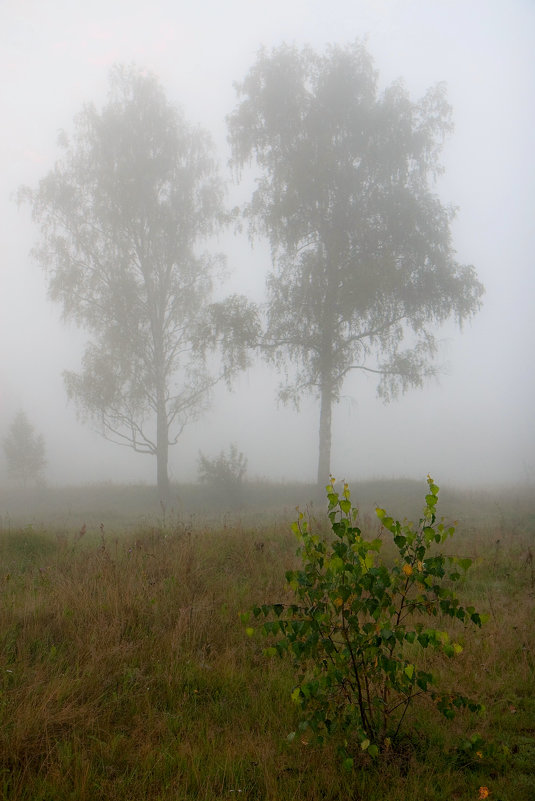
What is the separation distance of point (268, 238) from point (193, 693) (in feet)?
48.9

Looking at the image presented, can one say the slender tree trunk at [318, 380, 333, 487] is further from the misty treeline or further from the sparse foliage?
the sparse foliage

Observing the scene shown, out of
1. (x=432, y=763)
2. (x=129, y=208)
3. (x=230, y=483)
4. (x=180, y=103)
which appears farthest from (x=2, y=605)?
(x=180, y=103)

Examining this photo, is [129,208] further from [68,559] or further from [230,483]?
[68,559]

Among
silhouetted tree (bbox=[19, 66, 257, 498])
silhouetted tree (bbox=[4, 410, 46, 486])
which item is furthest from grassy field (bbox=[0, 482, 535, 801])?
silhouetted tree (bbox=[4, 410, 46, 486])

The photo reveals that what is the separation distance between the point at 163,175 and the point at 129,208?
191 cm

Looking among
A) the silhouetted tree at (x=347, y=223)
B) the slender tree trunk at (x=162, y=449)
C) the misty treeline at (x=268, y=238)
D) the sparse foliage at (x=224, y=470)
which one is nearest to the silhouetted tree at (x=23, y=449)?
the misty treeline at (x=268, y=238)

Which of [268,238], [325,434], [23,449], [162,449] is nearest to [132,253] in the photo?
[268,238]

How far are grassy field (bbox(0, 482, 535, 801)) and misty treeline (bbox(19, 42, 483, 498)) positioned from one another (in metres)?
9.69

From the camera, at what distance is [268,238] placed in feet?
53.4

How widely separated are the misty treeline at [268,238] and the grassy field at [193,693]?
9.69 m

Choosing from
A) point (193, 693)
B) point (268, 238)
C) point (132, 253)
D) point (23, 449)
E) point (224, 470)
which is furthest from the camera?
point (23, 449)

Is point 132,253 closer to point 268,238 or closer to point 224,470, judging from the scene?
point 268,238

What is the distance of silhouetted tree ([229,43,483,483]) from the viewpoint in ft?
47.7

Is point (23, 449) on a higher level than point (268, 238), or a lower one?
lower
